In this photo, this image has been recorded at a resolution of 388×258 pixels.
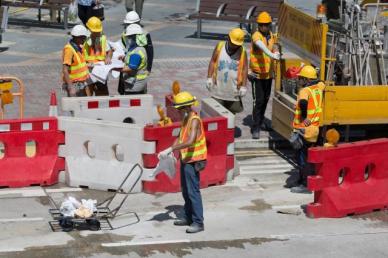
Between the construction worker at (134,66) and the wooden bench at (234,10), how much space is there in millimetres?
8957

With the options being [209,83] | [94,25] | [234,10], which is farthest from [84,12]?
[209,83]

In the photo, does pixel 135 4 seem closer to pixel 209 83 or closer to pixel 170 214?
pixel 209 83

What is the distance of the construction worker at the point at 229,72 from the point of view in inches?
558

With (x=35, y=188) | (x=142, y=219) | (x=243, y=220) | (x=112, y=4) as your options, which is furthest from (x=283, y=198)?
(x=112, y=4)

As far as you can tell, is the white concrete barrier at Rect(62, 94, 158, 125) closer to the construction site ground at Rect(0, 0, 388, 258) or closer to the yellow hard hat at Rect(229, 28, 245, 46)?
the construction site ground at Rect(0, 0, 388, 258)

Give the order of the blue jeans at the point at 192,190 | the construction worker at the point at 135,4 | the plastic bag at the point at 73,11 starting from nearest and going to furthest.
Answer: the blue jeans at the point at 192,190 → the plastic bag at the point at 73,11 → the construction worker at the point at 135,4

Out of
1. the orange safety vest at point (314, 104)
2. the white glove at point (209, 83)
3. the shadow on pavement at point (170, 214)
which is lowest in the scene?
the shadow on pavement at point (170, 214)

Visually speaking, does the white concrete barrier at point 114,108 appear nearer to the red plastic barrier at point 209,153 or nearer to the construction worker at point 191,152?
the red plastic barrier at point 209,153

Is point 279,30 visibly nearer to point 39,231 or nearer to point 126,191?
point 126,191

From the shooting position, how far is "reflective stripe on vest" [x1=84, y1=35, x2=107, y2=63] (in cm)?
1462

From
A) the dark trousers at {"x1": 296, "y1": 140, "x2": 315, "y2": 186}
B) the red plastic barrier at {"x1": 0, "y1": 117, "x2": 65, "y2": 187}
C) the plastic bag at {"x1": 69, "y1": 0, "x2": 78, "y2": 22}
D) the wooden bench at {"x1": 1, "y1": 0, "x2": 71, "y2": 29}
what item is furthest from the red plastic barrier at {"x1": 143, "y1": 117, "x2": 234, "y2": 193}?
the wooden bench at {"x1": 1, "y1": 0, "x2": 71, "y2": 29}

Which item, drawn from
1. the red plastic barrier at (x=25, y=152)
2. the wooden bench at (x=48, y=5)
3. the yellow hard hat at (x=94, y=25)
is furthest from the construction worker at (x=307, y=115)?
the wooden bench at (x=48, y=5)

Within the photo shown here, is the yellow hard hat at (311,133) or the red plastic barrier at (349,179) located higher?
the yellow hard hat at (311,133)

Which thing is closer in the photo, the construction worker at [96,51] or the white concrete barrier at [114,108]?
the white concrete barrier at [114,108]
